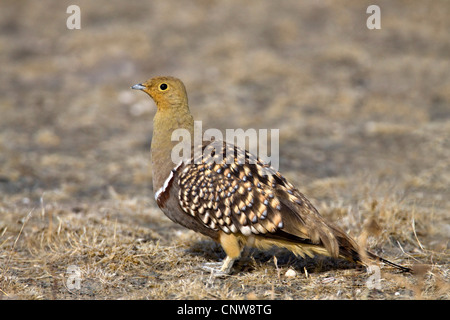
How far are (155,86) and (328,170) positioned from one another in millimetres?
3814

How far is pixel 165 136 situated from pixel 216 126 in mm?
4782

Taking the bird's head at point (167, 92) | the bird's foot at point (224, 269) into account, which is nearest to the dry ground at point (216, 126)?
the bird's foot at point (224, 269)

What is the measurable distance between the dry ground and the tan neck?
0.77 meters

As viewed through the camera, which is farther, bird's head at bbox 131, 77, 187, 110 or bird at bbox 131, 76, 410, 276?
bird's head at bbox 131, 77, 187, 110

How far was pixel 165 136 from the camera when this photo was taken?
4668 millimetres

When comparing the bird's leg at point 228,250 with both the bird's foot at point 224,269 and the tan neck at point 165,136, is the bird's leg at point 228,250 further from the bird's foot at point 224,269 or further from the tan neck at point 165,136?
the tan neck at point 165,136

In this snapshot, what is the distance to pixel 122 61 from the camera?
11.6 meters

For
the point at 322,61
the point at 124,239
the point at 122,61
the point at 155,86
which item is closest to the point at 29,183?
the point at 124,239

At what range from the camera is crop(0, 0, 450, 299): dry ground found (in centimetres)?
452

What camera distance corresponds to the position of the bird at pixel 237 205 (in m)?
4.07

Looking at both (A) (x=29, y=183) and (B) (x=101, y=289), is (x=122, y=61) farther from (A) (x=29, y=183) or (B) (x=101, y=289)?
(B) (x=101, y=289)

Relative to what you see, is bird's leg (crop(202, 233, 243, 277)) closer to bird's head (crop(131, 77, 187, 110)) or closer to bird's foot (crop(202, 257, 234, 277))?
bird's foot (crop(202, 257, 234, 277))

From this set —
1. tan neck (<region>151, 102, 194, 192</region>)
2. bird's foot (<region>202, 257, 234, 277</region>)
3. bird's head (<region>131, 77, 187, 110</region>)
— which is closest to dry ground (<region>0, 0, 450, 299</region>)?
bird's foot (<region>202, 257, 234, 277</region>)

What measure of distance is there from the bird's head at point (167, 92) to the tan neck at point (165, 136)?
0.03 metres
